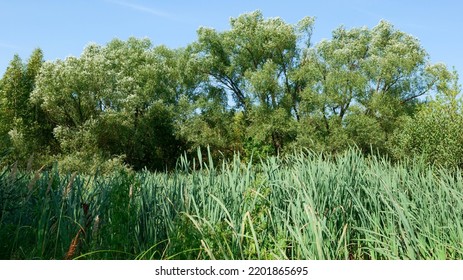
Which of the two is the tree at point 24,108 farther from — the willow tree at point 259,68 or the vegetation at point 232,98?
the willow tree at point 259,68

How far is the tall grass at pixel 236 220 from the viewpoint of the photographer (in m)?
3.41

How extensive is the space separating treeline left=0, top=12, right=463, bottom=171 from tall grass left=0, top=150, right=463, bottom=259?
24432 millimetres

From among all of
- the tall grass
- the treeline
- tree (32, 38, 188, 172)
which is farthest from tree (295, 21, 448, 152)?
the tall grass

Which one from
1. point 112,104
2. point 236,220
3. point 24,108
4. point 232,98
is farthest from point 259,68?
point 236,220

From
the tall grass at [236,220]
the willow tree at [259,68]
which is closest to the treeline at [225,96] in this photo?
the willow tree at [259,68]

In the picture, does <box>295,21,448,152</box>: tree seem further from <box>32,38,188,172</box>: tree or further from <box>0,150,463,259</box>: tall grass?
<box>0,150,463,259</box>: tall grass

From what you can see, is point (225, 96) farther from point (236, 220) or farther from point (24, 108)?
point (236, 220)

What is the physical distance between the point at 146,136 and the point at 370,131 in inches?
552

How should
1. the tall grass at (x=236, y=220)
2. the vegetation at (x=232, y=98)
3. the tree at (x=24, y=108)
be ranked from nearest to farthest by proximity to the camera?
1. the tall grass at (x=236, y=220)
2. the vegetation at (x=232, y=98)
3. the tree at (x=24, y=108)

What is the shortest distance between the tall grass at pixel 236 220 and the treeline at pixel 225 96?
962 inches

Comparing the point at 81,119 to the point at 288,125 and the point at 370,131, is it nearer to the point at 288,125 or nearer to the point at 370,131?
the point at 288,125

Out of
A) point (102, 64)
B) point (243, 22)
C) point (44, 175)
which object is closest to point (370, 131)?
point (243, 22)

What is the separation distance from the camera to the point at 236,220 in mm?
3592
